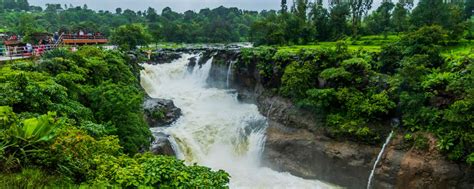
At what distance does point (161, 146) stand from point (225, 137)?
5.59m

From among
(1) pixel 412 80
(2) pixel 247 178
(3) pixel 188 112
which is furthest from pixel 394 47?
(3) pixel 188 112

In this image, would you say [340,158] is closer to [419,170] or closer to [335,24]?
[419,170]

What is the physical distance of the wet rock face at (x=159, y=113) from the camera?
20672 mm

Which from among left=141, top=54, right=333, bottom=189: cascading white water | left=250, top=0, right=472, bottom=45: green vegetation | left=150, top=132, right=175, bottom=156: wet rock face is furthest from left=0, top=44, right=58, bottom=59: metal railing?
left=250, top=0, right=472, bottom=45: green vegetation

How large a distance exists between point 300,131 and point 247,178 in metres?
4.02

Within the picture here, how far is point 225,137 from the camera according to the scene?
20391 mm

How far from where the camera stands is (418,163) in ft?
48.2

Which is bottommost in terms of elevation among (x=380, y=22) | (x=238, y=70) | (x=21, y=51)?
(x=238, y=70)

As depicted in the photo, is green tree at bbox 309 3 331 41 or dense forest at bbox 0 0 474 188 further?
green tree at bbox 309 3 331 41

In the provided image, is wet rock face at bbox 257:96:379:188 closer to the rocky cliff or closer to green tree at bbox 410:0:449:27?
the rocky cliff

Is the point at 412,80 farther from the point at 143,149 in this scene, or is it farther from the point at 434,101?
the point at 143,149

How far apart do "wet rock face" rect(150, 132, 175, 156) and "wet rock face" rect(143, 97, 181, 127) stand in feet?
12.6

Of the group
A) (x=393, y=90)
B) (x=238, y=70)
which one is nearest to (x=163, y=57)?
(x=238, y=70)

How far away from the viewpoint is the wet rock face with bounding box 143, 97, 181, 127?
20.7m
